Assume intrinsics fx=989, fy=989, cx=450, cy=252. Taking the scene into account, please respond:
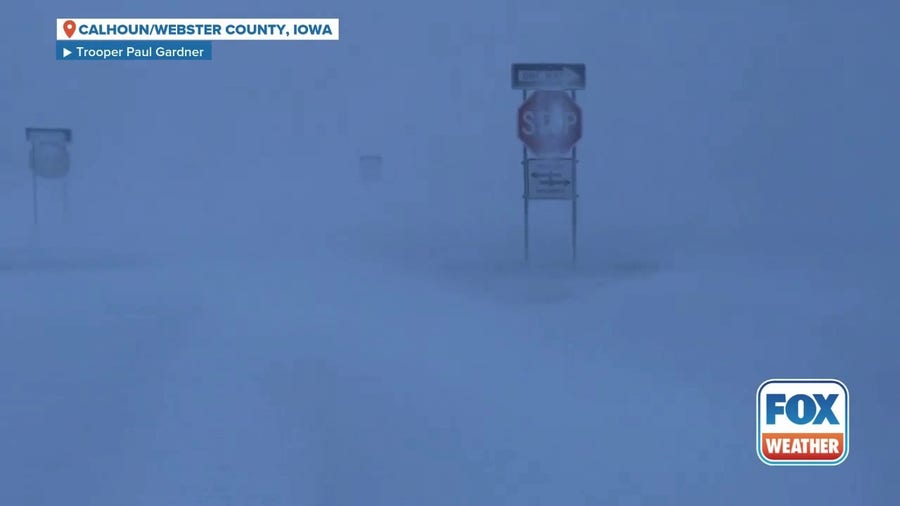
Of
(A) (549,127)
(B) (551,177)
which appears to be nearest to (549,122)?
(A) (549,127)

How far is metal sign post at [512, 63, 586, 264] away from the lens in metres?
6.88

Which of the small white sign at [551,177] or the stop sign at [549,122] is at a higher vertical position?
the stop sign at [549,122]

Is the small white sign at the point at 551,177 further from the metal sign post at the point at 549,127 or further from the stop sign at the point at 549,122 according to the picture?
the stop sign at the point at 549,122

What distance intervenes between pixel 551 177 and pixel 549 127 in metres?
0.90

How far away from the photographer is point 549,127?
7.43 meters

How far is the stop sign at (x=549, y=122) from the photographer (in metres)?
7.12

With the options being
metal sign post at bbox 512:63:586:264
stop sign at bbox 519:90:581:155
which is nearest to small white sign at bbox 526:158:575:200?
metal sign post at bbox 512:63:586:264

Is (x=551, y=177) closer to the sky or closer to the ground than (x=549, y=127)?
closer to the ground

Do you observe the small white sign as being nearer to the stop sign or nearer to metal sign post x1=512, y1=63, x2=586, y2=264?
metal sign post x1=512, y1=63, x2=586, y2=264

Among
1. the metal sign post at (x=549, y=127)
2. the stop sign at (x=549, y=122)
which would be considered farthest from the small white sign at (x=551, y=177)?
the stop sign at (x=549, y=122)

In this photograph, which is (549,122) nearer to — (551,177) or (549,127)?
(549,127)

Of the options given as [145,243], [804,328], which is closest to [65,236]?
[145,243]

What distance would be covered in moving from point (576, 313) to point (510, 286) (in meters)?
1.30

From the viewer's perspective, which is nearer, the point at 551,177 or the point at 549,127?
the point at 549,127
